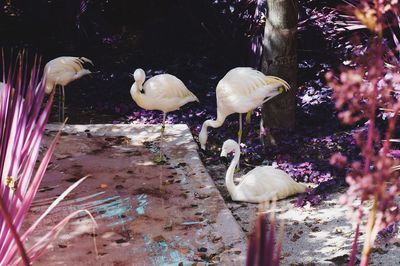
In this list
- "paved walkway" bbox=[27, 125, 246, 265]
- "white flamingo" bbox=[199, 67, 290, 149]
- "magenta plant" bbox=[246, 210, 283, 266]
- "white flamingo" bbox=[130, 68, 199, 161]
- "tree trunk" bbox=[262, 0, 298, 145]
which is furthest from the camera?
"tree trunk" bbox=[262, 0, 298, 145]

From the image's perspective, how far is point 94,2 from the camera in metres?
8.00

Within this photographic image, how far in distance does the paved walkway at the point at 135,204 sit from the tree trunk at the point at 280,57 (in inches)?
33.2

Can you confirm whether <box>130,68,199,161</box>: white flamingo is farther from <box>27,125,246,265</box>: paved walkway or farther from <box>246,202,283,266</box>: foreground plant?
<box>246,202,283,266</box>: foreground plant

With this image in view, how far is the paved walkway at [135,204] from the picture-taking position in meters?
3.09

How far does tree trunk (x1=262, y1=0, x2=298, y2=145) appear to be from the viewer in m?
5.15

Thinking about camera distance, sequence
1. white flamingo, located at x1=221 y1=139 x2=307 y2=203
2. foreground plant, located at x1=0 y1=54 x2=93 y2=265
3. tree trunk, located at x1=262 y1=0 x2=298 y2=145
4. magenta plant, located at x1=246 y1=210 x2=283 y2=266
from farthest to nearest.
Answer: tree trunk, located at x1=262 y1=0 x2=298 y2=145 → white flamingo, located at x1=221 y1=139 x2=307 y2=203 → foreground plant, located at x1=0 y1=54 x2=93 y2=265 → magenta plant, located at x1=246 y1=210 x2=283 y2=266

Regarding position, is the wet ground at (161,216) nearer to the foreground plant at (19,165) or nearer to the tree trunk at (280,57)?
the tree trunk at (280,57)

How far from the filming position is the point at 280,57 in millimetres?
5285

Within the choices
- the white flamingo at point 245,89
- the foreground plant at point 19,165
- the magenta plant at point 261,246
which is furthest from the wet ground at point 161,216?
the magenta plant at point 261,246

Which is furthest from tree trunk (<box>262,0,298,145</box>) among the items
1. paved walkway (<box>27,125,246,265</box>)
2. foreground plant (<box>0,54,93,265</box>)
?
foreground plant (<box>0,54,93,265</box>)

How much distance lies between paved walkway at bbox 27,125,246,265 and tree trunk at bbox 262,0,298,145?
84 cm

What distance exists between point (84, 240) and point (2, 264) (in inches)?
83.2

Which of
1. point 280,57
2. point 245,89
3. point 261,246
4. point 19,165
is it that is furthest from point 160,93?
point 261,246

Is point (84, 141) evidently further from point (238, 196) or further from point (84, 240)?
point (84, 240)
